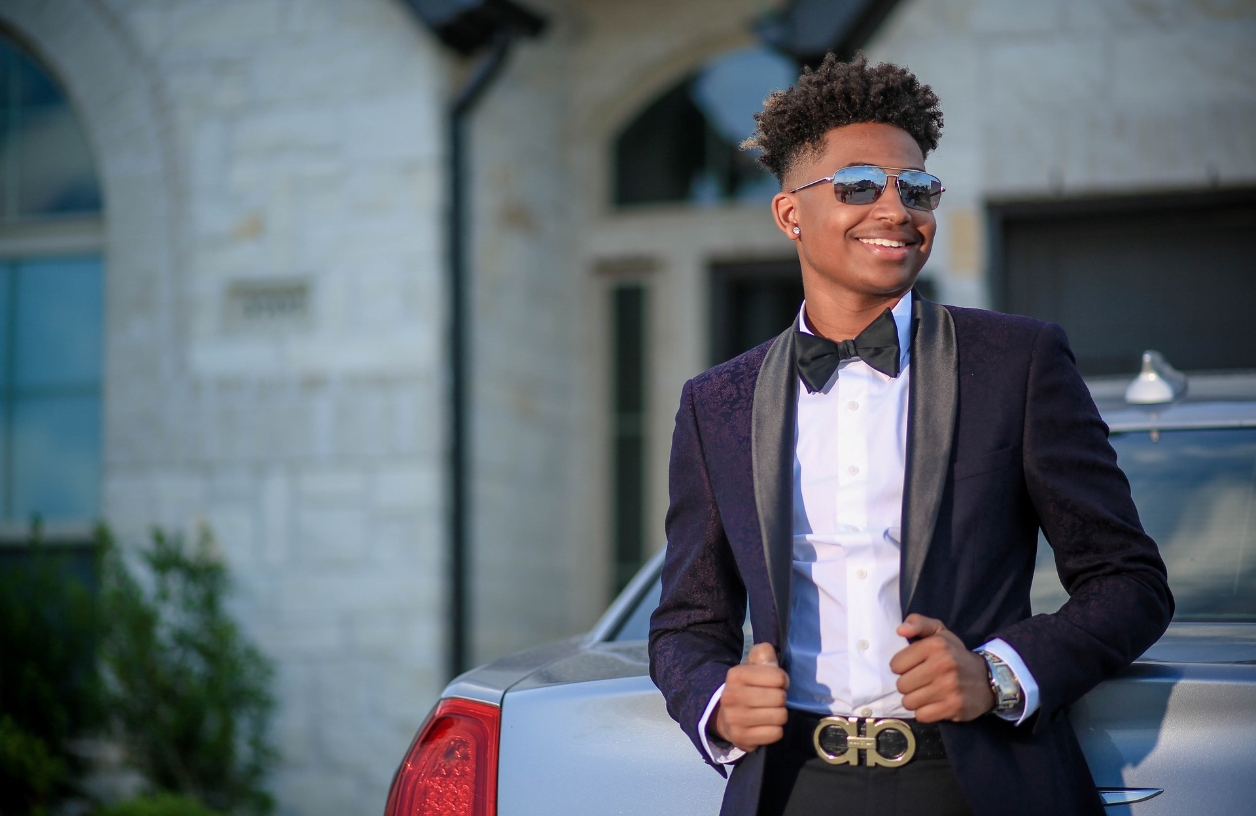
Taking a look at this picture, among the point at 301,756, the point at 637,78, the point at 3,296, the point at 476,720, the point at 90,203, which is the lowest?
the point at 301,756

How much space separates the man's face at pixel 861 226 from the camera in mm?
2090

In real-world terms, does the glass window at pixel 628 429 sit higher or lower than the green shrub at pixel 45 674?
higher

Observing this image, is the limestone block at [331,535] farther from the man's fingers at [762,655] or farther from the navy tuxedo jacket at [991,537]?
the man's fingers at [762,655]

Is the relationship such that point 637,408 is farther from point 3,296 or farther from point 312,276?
point 3,296

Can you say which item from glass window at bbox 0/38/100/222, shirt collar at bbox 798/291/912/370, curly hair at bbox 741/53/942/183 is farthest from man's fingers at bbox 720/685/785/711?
glass window at bbox 0/38/100/222

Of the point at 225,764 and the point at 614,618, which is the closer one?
the point at 614,618

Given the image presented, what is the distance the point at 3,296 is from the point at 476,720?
661 centimetres

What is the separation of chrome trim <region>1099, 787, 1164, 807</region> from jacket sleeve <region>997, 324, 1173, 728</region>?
233 mm

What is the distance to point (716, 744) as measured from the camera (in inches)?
77.7

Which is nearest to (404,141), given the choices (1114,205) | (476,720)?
(1114,205)

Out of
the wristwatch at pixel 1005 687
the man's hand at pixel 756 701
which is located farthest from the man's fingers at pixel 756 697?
the wristwatch at pixel 1005 687

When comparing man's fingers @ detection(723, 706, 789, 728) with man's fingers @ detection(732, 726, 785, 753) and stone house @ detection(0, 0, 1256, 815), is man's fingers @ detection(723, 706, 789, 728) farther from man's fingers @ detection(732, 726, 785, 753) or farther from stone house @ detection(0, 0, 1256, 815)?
stone house @ detection(0, 0, 1256, 815)

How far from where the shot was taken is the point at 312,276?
7.12 m

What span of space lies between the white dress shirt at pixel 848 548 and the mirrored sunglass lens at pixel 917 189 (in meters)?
0.20
